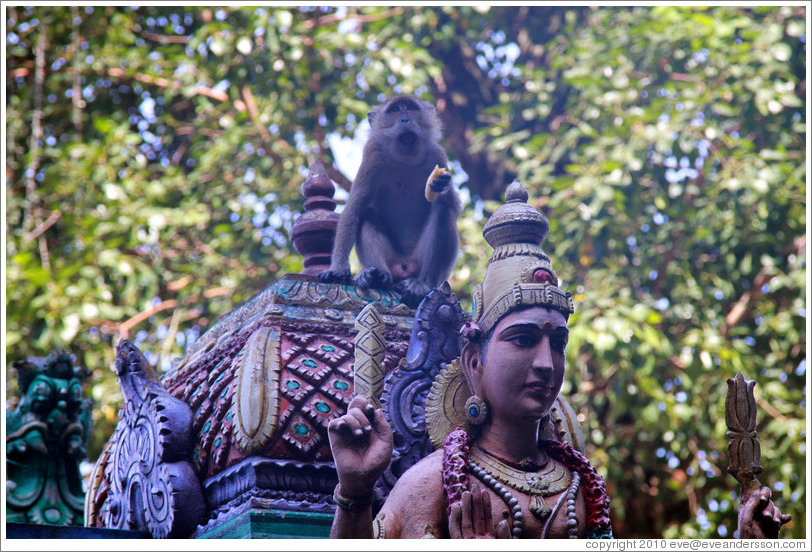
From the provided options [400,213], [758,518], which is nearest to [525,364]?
[758,518]

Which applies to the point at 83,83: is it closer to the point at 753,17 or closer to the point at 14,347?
the point at 14,347

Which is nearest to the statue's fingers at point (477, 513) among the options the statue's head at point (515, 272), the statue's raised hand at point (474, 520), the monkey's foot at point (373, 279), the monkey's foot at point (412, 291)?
the statue's raised hand at point (474, 520)

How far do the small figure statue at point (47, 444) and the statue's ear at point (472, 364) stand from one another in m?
2.21

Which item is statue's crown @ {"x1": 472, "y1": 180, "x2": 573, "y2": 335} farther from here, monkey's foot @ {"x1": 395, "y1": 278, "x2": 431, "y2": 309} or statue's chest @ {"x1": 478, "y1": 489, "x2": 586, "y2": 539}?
monkey's foot @ {"x1": 395, "y1": 278, "x2": 431, "y2": 309}

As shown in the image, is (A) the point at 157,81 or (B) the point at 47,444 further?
(A) the point at 157,81

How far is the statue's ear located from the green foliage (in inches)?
168

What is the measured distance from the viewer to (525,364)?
3086mm

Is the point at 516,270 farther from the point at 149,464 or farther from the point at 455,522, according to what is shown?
the point at 149,464

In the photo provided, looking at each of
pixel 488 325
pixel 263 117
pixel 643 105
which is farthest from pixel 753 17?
pixel 488 325

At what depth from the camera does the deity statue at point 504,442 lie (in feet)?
9.26

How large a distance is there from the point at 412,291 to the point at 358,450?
1.46 meters

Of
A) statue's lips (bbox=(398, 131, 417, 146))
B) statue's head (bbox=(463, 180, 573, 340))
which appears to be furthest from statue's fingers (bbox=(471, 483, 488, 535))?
statue's lips (bbox=(398, 131, 417, 146))

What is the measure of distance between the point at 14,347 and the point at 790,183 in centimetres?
644

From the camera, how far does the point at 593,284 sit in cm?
800
